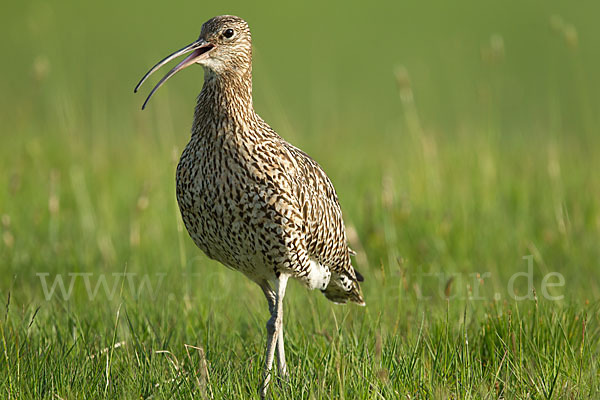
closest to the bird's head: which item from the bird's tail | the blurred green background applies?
the blurred green background

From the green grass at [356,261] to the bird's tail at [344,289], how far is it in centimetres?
11

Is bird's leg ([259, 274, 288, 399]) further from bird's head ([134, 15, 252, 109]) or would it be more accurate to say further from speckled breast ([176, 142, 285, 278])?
bird's head ([134, 15, 252, 109])

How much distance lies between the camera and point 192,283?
6215 millimetres

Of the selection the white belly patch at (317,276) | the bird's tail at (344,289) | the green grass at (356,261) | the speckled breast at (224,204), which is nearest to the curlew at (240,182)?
the speckled breast at (224,204)

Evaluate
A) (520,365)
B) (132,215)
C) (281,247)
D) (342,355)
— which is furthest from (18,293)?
(520,365)

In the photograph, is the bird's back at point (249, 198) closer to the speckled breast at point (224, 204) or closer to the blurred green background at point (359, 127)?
the speckled breast at point (224, 204)

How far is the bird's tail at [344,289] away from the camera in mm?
5348

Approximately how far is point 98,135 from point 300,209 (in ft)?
19.9

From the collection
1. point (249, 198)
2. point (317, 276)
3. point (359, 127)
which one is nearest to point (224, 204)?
point (249, 198)

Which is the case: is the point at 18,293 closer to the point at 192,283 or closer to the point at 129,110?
the point at 192,283

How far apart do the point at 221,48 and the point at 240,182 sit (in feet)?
2.39

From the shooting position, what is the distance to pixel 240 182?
4.32m

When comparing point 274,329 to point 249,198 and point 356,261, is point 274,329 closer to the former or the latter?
point 249,198

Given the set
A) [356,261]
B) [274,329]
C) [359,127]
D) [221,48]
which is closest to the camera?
[221,48]
